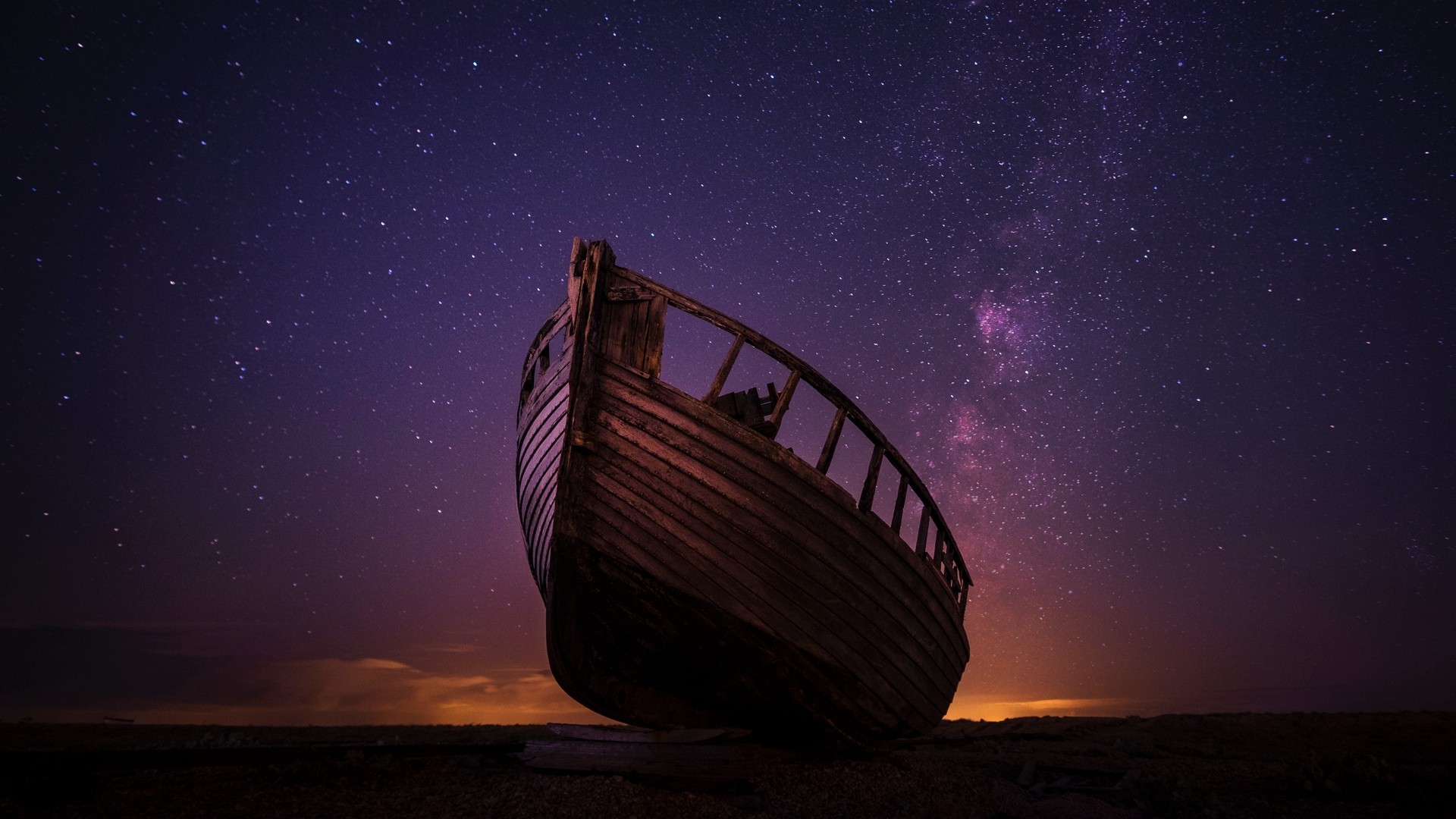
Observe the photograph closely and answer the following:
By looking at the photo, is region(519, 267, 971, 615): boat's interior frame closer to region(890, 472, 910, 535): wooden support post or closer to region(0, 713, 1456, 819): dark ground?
region(890, 472, 910, 535): wooden support post

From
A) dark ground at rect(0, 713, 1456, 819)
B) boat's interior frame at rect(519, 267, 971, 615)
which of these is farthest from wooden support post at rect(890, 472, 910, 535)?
dark ground at rect(0, 713, 1456, 819)

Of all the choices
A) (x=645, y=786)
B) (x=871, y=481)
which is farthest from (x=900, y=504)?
(x=645, y=786)

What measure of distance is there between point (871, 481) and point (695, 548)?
6.59 feet

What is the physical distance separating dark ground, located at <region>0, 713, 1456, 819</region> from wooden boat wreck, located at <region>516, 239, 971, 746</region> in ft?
2.88

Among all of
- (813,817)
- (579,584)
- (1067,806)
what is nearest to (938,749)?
(1067,806)

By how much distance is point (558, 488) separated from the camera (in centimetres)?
599

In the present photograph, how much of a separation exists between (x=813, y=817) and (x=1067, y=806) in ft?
8.53

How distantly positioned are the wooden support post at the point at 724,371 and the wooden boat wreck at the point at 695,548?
0.07ft

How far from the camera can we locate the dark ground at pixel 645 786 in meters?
4.48

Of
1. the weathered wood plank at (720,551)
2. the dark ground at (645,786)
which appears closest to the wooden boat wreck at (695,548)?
the weathered wood plank at (720,551)

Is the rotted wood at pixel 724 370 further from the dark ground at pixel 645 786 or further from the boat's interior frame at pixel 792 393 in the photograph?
the dark ground at pixel 645 786

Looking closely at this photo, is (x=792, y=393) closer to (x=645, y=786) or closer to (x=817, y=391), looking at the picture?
(x=817, y=391)

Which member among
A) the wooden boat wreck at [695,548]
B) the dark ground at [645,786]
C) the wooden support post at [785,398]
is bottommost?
the dark ground at [645,786]

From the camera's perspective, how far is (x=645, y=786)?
20.0 ft
